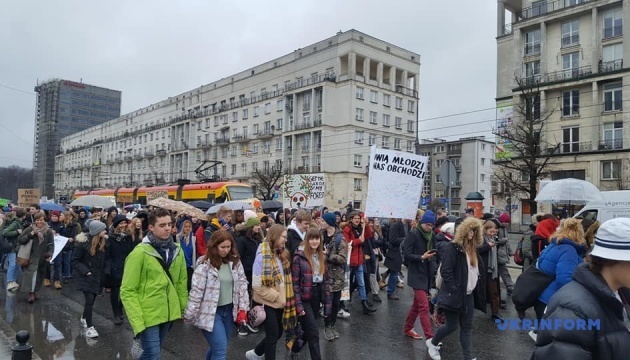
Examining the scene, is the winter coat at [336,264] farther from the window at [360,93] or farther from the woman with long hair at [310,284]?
the window at [360,93]

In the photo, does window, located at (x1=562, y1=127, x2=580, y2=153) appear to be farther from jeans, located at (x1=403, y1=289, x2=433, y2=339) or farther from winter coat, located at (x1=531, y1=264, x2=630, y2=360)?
winter coat, located at (x1=531, y1=264, x2=630, y2=360)

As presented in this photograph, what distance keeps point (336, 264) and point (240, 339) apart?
6.09 ft

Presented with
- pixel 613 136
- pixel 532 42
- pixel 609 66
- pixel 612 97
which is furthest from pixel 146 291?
pixel 532 42

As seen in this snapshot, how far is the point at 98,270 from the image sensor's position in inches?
289

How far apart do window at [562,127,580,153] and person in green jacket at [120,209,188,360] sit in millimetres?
44963

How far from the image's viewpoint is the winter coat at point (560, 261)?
4633 millimetres

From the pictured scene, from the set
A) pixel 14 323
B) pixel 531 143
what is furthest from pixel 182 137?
pixel 14 323

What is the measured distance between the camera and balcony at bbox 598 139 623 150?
39125mm

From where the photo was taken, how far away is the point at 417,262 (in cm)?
686

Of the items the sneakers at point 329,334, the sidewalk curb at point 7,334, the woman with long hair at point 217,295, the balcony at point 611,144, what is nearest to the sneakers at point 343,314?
the sneakers at point 329,334

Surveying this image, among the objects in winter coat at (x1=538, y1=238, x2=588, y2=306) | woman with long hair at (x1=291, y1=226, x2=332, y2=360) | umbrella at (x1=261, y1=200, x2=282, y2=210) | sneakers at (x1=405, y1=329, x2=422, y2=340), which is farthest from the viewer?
umbrella at (x1=261, y1=200, x2=282, y2=210)

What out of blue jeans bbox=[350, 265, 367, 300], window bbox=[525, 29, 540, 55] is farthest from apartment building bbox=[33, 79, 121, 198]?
blue jeans bbox=[350, 265, 367, 300]

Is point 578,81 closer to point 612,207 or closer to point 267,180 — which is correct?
point 612,207

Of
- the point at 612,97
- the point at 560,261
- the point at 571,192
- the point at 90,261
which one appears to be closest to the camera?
the point at 560,261
